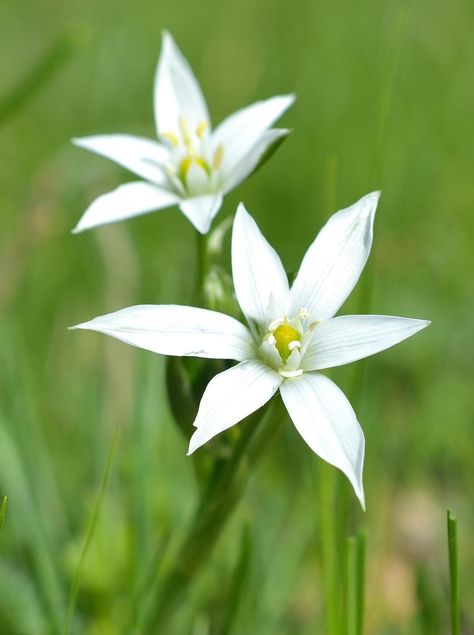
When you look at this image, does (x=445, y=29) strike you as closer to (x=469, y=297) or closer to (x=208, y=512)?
(x=469, y=297)

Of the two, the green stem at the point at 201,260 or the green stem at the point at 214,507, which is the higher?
the green stem at the point at 201,260

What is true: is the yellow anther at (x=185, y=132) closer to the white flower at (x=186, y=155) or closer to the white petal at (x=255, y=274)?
the white flower at (x=186, y=155)

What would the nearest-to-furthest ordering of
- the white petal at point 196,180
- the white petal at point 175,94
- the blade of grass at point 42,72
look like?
the white petal at point 196,180 → the white petal at point 175,94 → the blade of grass at point 42,72

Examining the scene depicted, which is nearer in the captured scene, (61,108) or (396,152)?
(396,152)

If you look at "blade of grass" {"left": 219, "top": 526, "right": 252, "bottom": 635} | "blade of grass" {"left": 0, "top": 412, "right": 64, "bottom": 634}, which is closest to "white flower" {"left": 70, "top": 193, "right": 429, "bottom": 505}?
"blade of grass" {"left": 219, "top": 526, "right": 252, "bottom": 635}

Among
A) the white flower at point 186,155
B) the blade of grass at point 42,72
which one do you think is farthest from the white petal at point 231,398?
the blade of grass at point 42,72

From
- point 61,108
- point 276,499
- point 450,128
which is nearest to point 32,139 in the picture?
point 61,108
